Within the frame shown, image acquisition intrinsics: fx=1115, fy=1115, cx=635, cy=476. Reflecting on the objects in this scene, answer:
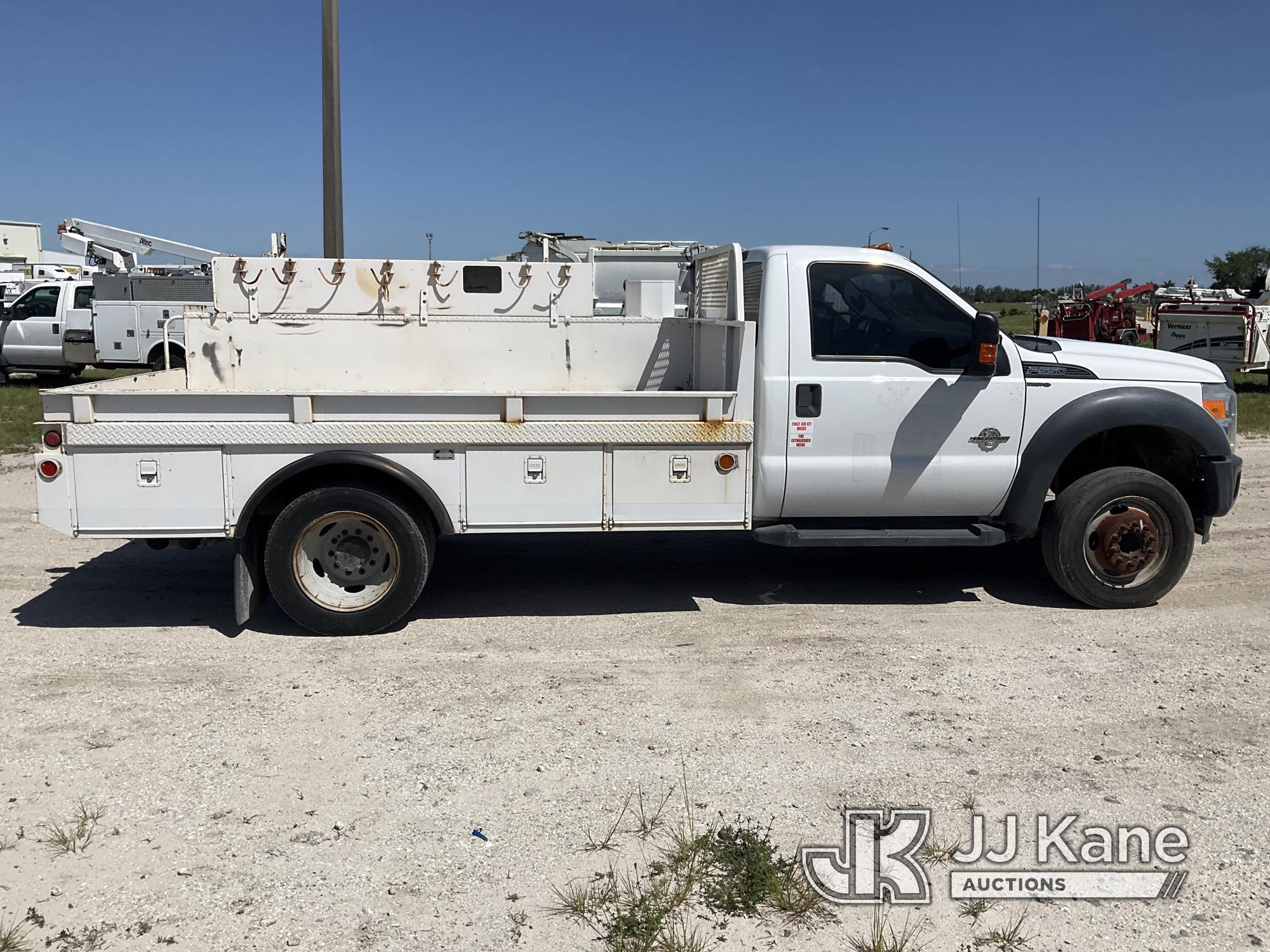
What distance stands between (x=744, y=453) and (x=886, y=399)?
0.87 metres

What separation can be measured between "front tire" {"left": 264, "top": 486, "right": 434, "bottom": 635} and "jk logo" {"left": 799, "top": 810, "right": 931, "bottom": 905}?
2.88m

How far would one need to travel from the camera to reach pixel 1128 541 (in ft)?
21.9

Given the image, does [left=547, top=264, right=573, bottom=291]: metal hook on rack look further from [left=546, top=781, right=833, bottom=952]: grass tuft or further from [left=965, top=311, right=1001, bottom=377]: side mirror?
[left=546, top=781, right=833, bottom=952]: grass tuft

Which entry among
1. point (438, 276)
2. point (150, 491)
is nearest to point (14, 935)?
point (150, 491)

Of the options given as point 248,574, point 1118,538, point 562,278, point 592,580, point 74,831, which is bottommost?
point 74,831

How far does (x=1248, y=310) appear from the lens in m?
20.1

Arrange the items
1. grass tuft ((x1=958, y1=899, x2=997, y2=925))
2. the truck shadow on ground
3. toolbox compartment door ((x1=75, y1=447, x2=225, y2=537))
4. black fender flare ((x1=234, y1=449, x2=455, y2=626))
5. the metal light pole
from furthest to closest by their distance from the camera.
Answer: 1. the metal light pole
2. the truck shadow on ground
3. black fender flare ((x1=234, y1=449, x2=455, y2=626))
4. toolbox compartment door ((x1=75, y1=447, x2=225, y2=537))
5. grass tuft ((x1=958, y1=899, x2=997, y2=925))

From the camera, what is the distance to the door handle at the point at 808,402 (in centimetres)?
625

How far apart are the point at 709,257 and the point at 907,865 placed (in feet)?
14.4

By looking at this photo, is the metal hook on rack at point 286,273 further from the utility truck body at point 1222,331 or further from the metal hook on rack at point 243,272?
the utility truck body at point 1222,331

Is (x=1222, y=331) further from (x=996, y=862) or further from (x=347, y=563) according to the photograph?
(x=996, y=862)

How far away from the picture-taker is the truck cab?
21.2 meters

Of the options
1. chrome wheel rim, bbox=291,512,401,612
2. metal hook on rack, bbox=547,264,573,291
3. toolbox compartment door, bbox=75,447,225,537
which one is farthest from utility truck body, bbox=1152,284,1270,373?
toolbox compartment door, bbox=75,447,225,537

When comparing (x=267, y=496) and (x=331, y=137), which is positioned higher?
(x=331, y=137)
